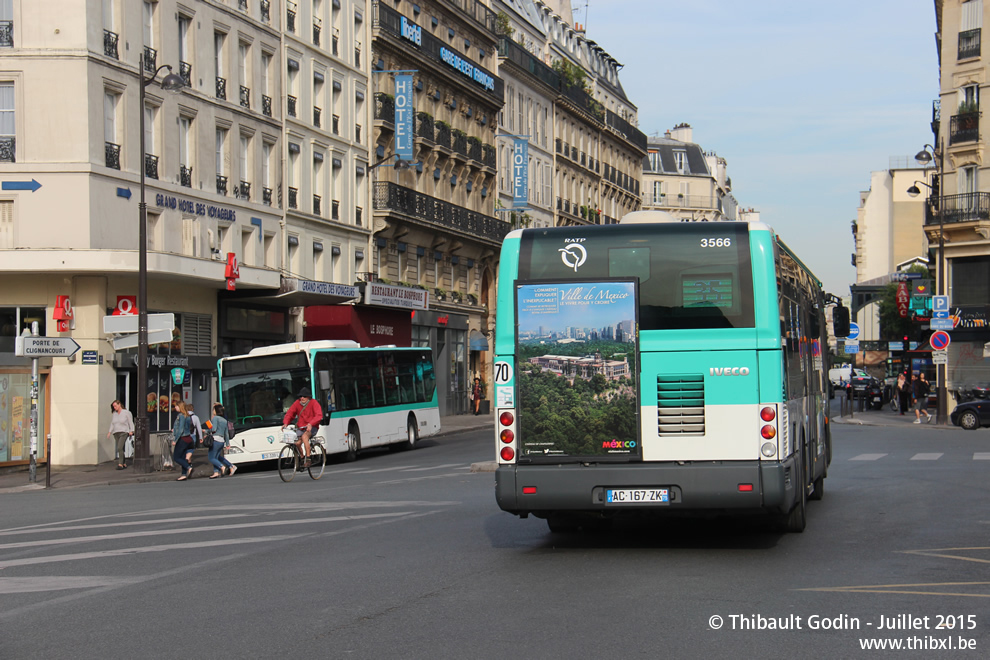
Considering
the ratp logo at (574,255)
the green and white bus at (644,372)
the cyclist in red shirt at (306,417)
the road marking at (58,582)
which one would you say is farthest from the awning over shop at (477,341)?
the road marking at (58,582)

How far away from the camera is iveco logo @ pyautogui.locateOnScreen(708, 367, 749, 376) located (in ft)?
36.5

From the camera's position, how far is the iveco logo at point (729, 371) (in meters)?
11.1

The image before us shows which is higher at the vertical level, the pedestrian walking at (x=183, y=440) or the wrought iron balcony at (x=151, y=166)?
the wrought iron balcony at (x=151, y=166)

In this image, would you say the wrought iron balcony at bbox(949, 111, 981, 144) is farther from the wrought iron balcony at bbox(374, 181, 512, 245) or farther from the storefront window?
the storefront window

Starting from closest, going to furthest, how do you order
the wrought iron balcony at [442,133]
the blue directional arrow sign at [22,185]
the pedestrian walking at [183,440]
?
the pedestrian walking at [183,440]
the blue directional arrow sign at [22,185]
the wrought iron balcony at [442,133]

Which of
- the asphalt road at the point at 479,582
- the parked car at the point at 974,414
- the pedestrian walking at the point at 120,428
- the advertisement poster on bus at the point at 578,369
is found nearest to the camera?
the asphalt road at the point at 479,582

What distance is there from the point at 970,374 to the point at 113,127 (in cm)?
3616

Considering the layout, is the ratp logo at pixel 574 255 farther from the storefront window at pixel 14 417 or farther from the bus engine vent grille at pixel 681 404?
the storefront window at pixel 14 417

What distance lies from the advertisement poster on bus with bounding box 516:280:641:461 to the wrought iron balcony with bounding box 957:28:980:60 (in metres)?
47.9

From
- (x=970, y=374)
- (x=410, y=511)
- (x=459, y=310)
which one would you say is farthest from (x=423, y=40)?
(x=410, y=511)

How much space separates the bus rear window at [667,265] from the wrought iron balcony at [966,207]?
142ft

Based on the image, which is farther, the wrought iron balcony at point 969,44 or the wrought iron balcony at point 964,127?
the wrought iron balcony at point 969,44

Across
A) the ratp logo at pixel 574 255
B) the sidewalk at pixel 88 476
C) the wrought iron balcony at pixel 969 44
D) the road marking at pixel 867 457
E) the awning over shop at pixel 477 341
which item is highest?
the wrought iron balcony at pixel 969 44

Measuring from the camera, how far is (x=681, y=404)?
11281 mm
